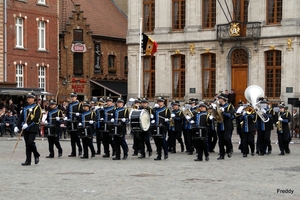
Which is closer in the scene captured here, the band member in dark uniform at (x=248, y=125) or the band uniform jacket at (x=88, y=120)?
the band uniform jacket at (x=88, y=120)

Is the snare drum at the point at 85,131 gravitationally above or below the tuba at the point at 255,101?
below

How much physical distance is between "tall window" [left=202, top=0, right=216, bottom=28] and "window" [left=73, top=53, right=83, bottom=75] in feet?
47.8

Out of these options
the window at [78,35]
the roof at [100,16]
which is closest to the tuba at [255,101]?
the window at [78,35]

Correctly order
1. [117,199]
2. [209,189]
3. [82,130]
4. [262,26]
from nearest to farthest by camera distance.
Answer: [117,199] < [209,189] < [82,130] < [262,26]

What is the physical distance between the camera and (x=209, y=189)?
14.4m

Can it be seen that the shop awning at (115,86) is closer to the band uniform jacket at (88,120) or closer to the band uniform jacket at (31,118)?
the band uniform jacket at (88,120)

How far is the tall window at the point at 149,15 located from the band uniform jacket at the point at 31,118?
88.8ft

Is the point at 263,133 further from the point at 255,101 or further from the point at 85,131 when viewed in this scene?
the point at 85,131

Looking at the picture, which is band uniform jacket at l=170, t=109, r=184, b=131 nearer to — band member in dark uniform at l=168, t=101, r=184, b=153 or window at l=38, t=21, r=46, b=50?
band member in dark uniform at l=168, t=101, r=184, b=153

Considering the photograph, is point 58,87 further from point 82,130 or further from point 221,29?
point 82,130

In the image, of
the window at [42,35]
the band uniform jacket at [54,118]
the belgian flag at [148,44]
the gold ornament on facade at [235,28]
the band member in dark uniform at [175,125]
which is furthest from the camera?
the window at [42,35]

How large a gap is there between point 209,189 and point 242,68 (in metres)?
30.2

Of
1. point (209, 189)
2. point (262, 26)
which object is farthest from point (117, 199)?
point (262, 26)

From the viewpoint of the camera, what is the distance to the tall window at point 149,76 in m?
47.2
